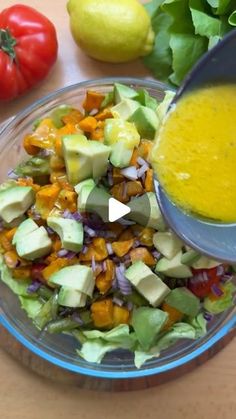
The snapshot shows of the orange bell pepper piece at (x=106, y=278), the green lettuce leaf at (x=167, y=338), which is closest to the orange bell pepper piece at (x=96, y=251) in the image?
the orange bell pepper piece at (x=106, y=278)

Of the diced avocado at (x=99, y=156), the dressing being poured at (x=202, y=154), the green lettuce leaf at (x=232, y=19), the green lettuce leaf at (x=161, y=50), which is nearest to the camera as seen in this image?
the dressing being poured at (x=202, y=154)

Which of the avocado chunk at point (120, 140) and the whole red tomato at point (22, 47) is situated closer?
the avocado chunk at point (120, 140)

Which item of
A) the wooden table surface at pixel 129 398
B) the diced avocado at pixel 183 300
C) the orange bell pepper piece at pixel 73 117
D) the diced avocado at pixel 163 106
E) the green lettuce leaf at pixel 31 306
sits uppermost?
the orange bell pepper piece at pixel 73 117

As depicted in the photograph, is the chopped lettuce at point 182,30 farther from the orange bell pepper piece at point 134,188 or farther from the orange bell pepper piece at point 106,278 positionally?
the orange bell pepper piece at point 106,278

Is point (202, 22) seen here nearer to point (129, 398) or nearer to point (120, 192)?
point (120, 192)

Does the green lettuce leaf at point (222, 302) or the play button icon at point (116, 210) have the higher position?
the play button icon at point (116, 210)

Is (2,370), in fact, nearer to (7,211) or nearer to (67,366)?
(67,366)
